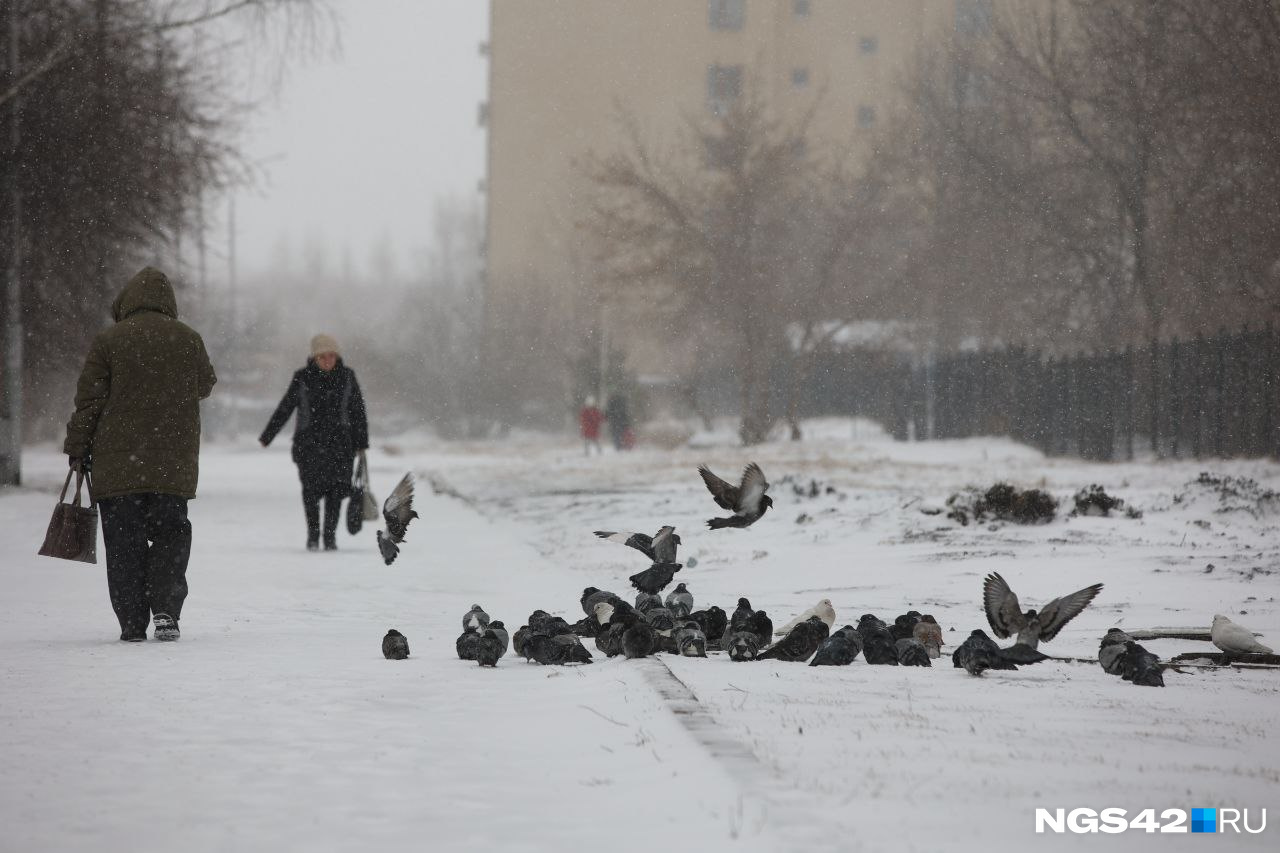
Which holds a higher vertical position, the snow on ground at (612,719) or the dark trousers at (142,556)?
the dark trousers at (142,556)

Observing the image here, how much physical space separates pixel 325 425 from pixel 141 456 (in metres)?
5.64

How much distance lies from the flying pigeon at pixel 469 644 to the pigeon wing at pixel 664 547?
1.41m

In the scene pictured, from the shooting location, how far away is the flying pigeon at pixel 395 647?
6940mm

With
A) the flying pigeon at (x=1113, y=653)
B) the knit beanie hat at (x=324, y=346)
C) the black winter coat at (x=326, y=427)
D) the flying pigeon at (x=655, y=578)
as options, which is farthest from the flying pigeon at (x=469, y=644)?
the knit beanie hat at (x=324, y=346)

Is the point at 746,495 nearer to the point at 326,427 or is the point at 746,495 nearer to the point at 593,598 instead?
the point at 593,598

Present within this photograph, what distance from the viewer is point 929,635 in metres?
6.99

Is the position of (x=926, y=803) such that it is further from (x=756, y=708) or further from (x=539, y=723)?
(x=539, y=723)

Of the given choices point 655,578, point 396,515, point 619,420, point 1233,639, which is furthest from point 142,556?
point 619,420

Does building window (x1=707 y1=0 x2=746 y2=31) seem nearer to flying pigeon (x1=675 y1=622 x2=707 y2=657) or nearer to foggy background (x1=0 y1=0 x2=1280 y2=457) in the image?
foggy background (x1=0 y1=0 x2=1280 y2=457)

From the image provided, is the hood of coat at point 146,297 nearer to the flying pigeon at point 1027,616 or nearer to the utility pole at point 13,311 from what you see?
the flying pigeon at point 1027,616

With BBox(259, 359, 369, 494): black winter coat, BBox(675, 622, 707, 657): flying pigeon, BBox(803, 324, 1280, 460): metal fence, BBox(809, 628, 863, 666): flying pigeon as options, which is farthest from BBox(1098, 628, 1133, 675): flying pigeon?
BBox(803, 324, 1280, 460): metal fence

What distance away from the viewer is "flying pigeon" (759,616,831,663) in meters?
6.75

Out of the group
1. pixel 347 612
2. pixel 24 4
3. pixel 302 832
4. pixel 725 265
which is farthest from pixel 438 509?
pixel 725 265

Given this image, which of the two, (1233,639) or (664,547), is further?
(664,547)
